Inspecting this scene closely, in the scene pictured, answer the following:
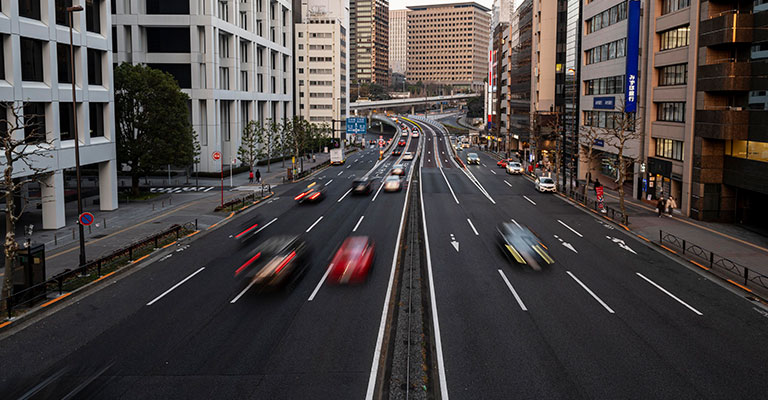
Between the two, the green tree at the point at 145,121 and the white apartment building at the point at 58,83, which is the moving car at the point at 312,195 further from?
the white apartment building at the point at 58,83

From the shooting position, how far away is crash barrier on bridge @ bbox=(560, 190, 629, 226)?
125 ft

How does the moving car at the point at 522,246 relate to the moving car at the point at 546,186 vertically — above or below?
below

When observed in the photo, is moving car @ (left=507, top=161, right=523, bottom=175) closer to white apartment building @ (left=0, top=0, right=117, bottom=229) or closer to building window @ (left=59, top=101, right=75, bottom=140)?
white apartment building @ (left=0, top=0, right=117, bottom=229)

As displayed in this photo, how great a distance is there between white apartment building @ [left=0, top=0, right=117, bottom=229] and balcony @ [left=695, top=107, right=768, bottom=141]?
1634 inches

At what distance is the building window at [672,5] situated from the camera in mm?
43206

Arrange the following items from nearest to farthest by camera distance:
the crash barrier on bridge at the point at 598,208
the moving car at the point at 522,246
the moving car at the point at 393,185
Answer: the moving car at the point at 522,246, the crash barrier on bridge at the point at 598,208, the moving car at the point at 393,185

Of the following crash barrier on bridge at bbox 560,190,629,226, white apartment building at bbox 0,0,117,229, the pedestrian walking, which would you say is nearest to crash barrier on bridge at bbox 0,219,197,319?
white apartment building at bbox 0,0,117,229

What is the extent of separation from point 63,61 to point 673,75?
1785 inches

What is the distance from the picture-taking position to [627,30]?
171ft

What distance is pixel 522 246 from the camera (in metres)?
30.8

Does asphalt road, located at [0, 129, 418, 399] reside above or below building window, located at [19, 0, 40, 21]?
below

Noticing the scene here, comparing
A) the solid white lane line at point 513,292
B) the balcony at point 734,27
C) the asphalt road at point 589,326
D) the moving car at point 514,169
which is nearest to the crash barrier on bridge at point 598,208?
the asphalt road at point 589,326

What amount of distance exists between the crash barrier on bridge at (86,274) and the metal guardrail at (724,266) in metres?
26.7

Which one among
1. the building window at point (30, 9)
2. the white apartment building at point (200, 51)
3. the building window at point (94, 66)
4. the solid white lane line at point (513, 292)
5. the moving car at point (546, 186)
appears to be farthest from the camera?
the white apartment building at point (200, 51)
